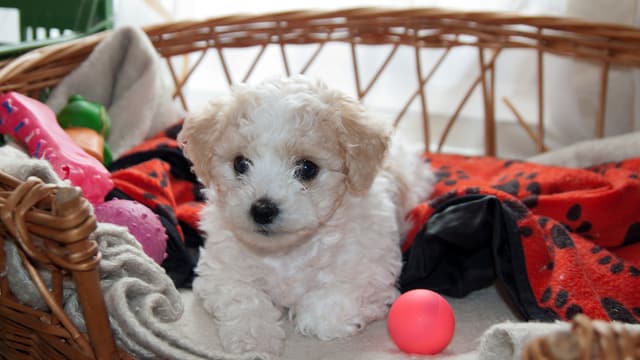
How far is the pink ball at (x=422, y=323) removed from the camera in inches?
77.4

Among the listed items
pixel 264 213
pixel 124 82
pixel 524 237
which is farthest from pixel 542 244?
pixel 124 82

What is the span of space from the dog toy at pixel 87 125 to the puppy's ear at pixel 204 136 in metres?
0.52

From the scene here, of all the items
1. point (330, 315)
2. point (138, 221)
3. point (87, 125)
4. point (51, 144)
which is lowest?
point (330, 315)

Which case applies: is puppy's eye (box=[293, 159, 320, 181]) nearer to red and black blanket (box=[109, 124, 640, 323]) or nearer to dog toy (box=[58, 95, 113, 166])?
red and black blanket (box=[109, 124, 640, 323])

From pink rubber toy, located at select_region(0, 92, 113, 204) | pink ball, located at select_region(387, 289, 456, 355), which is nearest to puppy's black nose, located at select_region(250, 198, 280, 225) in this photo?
pink ball, located at select_region(387, 289, 456, 355)

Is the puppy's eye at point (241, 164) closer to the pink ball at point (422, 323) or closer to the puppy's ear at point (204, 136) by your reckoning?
the puppy's ear at point (204, 136)

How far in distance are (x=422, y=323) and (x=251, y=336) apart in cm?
47

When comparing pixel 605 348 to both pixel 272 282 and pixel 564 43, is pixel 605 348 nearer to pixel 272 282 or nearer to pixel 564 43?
pixel 272 282

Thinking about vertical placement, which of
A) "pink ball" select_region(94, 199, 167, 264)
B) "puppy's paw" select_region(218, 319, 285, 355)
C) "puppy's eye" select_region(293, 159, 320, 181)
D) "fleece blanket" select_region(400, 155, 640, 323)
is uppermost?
"puppy's eye" select_region(293, 159, 320, 181)

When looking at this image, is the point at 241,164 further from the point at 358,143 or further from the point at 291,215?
the point at 358,143

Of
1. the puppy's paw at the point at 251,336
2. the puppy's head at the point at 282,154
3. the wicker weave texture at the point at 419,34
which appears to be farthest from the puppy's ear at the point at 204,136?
the wicker weave texture at the point at 419,34

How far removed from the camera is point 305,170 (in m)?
2.05

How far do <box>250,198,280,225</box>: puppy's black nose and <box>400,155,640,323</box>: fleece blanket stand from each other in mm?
683

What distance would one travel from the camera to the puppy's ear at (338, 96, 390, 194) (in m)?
2.10
